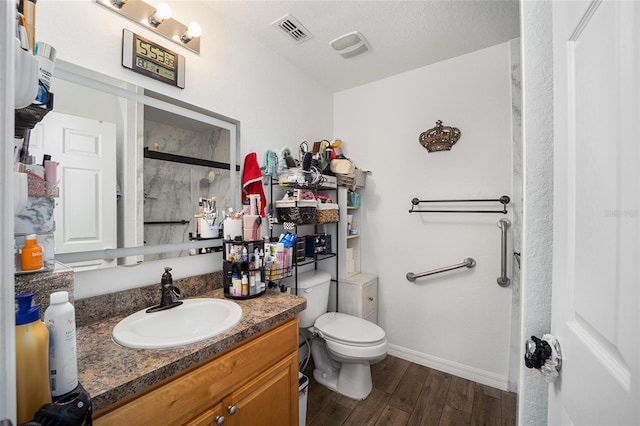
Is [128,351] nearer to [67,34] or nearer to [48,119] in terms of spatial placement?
[48,119]

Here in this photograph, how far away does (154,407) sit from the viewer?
2.38ft

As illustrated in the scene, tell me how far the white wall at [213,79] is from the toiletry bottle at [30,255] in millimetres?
378

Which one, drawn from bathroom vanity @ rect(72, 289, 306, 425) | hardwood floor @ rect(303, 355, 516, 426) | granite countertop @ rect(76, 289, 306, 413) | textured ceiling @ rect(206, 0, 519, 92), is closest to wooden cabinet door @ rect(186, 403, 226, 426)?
bathroom vanity @ rect(72, 289, 306, 425)

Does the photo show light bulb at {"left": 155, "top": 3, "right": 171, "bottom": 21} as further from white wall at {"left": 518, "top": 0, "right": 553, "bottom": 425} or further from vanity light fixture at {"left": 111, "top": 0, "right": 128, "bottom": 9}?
white wall at {"left": 518, "top": 0, "right": 553, "bottom": 425}

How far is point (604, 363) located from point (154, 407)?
1026 mm

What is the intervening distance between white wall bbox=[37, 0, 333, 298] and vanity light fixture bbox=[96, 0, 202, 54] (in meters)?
0.03

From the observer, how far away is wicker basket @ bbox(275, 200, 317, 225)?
1.72 metres

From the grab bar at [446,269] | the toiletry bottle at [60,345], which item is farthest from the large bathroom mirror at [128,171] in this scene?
the grab bar at [446,269]

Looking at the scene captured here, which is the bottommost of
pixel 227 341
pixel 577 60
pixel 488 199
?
pixel 227 341

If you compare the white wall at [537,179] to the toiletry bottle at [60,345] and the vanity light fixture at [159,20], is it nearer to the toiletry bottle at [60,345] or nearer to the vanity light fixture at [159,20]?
the toiletry bottle at [60,345]

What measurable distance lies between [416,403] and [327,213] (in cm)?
141

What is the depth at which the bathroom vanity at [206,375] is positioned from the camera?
2.23 ft

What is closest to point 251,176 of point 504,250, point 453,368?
point 504,250

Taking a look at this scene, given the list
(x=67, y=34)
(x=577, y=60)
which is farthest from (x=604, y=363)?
(x=67, y=34)
